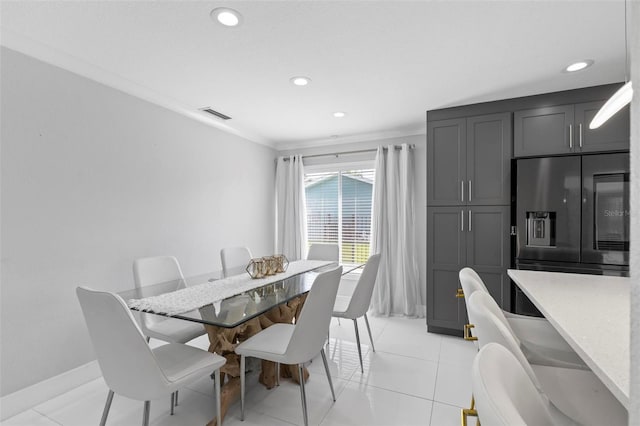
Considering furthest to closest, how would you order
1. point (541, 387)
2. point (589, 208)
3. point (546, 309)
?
point (589, 208), point (546, 309), point (541, 387)

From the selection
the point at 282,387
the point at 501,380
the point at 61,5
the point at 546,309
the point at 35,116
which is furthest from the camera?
the point at 282,387

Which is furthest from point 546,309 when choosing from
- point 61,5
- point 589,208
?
point 61,5

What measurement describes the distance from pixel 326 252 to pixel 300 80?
1.93 m

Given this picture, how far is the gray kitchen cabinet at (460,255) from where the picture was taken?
3049 millimetres

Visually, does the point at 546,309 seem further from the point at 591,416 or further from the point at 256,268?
the point at 256,268

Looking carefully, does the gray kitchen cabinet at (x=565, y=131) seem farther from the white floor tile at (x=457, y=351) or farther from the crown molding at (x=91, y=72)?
the crown molding at (x=91, y=72)

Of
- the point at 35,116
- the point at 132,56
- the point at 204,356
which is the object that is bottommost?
the point at 204,356

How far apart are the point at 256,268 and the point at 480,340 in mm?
1724

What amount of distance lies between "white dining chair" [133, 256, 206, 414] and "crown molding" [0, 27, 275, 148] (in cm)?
151

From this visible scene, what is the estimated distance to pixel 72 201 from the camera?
2.35 meters

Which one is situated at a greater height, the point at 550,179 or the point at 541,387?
the point at 550,179

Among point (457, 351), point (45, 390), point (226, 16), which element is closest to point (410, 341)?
point (457, 351)

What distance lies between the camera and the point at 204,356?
5.85 feet

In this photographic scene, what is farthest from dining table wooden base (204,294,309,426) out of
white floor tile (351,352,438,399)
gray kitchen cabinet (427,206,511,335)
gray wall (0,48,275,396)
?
gray kitchen cabinet (427,206,511,335)
